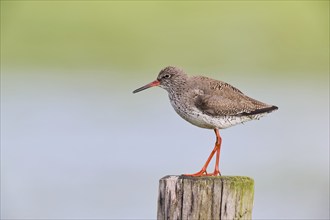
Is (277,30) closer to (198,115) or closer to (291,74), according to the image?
(291,74)

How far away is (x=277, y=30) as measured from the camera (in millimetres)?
14352

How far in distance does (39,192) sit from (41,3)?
18.6ft

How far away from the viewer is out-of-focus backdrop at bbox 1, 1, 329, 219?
9.41 metres

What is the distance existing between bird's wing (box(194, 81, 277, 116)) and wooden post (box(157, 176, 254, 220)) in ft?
5.09

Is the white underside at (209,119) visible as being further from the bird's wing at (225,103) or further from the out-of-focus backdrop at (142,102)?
the out-of-focus backdrop at (142,102)

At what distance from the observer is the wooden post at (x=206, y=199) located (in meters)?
4.70

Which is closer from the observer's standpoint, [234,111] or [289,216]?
[234,111]

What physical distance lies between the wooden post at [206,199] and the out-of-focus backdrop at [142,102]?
4.17 m

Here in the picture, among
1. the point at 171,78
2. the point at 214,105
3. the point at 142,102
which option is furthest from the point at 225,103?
the point at 142,102

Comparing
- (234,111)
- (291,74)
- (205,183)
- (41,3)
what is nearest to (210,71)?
(291,74)

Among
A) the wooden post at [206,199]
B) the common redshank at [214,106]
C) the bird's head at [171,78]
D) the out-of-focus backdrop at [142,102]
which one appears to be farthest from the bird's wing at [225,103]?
the out-of-focus backdrop at [142,102]

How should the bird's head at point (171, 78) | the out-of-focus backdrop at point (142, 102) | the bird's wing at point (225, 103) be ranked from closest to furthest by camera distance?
the bird's wing at point (225, 103) → the bird's head at point (171, 78) → the out-of-focus backdrop at point (142, 102)

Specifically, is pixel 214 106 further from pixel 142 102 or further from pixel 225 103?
pixel 142 102

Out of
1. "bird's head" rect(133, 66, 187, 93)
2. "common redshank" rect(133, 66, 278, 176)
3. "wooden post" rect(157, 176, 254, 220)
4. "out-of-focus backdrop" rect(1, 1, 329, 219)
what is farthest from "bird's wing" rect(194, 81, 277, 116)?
"out-of-focus backdrop" rect(1, 1, 329, 219)
